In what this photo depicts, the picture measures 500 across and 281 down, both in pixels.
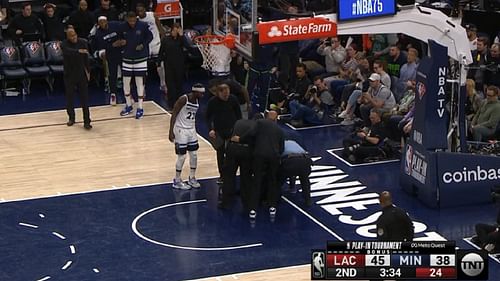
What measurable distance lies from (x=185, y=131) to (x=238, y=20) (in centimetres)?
323

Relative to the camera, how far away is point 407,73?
2145cm

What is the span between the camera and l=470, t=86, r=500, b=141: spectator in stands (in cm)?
1934

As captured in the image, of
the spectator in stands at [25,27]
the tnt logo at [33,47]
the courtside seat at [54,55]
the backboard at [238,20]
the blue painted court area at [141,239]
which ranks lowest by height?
the blue painted court area at [141,239]

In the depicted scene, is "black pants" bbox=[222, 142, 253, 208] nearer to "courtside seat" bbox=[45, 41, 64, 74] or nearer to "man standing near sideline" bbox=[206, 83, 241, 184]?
"man standing near sideline" bbox=[206, 83, 241, 184]

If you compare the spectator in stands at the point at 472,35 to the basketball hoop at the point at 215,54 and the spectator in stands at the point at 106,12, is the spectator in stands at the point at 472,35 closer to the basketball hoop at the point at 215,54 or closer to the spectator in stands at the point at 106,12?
the basketball hoop at the point at 215,54

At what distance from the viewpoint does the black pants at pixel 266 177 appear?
17.3 m

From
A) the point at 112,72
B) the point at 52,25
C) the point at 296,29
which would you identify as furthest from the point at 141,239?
the point at 52,25

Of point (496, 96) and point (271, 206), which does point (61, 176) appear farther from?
point (496, 96)

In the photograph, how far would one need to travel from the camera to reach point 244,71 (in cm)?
2375

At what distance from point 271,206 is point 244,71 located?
6.57 m

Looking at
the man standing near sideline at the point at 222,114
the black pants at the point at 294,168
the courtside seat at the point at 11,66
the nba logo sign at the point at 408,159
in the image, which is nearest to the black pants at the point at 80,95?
the courtside seat at the point at 11,66

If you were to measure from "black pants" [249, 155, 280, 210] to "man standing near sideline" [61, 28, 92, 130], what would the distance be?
556cm

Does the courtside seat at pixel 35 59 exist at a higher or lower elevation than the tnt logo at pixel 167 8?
lower
